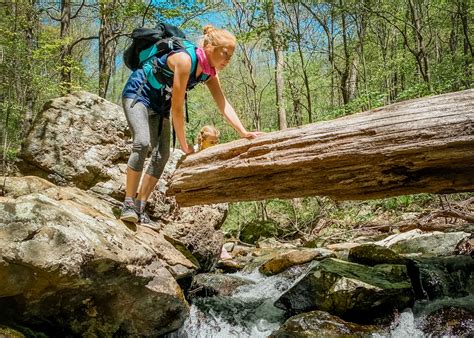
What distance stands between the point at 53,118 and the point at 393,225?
806cm

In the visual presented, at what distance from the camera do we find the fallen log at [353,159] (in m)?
3.47

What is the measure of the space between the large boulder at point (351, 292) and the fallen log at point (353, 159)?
5.15ft

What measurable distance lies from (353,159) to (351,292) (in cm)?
219

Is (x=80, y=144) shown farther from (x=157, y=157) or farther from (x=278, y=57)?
(x=278, y=57)

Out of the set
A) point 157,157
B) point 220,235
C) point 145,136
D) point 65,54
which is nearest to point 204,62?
point 145,136

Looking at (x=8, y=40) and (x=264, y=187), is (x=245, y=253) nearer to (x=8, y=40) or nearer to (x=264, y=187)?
(x=264, y=187)

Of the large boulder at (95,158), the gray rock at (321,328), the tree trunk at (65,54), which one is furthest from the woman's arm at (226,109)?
the tree trunk at (65,54)

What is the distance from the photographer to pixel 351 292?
16.5 feet

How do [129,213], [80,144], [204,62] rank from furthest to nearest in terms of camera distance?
[80,144], [129,213], [204,62]

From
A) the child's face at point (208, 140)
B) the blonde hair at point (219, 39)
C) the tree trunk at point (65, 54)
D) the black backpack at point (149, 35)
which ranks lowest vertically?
the child's face at point (208, 140)

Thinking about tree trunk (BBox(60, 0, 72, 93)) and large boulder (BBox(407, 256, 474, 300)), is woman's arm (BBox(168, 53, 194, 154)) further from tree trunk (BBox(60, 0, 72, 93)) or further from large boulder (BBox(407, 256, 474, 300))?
tree trunk (BBox(60, 0, 72, 93))

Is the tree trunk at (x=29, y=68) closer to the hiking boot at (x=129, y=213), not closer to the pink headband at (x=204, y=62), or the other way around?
the hiking boot at (x=129, y=213)

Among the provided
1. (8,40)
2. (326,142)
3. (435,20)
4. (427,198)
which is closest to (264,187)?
(326,142)

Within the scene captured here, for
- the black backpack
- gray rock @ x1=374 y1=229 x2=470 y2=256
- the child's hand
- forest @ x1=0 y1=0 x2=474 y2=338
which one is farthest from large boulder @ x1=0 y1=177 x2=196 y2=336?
gray rock @ x1=374 y1=229 x2=470 y2=256
